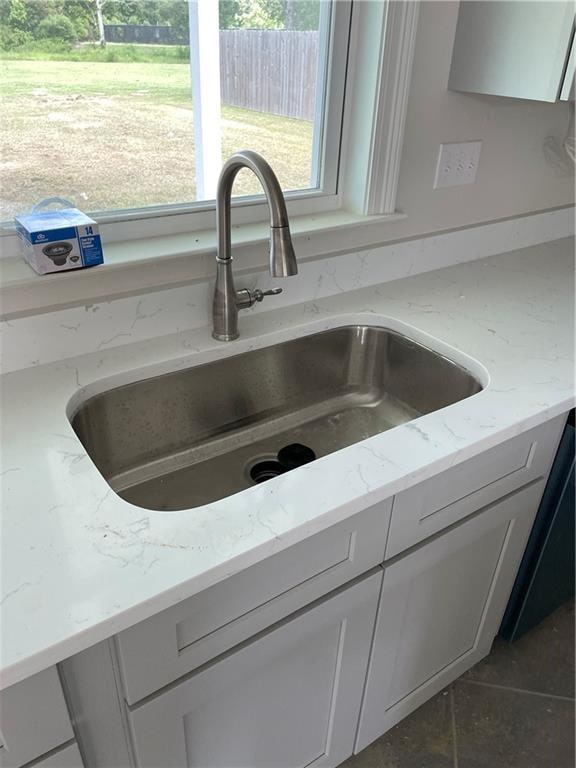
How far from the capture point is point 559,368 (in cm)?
111

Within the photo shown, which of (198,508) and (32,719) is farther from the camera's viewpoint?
(198,508)

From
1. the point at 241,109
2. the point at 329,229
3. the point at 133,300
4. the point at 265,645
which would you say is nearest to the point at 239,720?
the point at 265,645

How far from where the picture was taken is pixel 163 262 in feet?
3.66

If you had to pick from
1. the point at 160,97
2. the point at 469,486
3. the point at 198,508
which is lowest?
the point at 469,486

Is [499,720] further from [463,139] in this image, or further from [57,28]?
[57,28]

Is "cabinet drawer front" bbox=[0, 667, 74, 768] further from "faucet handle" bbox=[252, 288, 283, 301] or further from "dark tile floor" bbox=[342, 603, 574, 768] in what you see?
"dark tile floor" bbox=[342, 603, 574, 768]

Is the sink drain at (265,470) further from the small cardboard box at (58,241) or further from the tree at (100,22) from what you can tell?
the tree at (100,22)

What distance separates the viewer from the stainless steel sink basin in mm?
1091

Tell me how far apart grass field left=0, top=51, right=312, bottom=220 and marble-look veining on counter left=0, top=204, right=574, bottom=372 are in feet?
0.67

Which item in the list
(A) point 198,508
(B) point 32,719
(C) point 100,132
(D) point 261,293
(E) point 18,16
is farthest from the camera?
(D) point 261,293

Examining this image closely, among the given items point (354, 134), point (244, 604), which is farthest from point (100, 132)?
point (244, 604)

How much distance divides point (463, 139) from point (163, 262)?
852 millimetres

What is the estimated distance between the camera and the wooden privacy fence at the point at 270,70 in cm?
117

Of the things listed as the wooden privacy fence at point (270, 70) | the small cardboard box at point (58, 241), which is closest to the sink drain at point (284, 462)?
the small cardboard box at point (58, 241)
